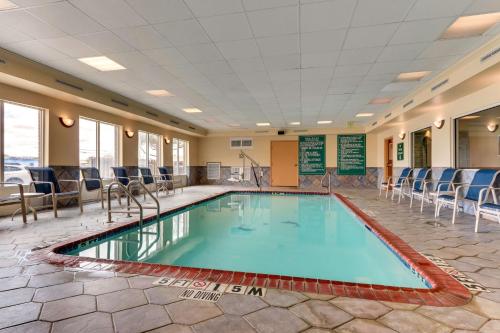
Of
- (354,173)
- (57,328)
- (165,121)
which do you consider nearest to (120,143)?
(165,121)

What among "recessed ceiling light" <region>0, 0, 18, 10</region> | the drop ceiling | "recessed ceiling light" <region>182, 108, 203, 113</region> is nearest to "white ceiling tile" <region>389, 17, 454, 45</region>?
the drop ceiling

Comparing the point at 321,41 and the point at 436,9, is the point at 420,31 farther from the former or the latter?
the point at 321,41

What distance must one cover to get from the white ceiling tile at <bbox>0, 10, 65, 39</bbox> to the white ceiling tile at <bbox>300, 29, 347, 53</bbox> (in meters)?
3.11

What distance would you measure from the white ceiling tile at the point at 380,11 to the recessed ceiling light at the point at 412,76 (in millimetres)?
2057

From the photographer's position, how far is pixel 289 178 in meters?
11.4

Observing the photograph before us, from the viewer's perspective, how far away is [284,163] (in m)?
11.4

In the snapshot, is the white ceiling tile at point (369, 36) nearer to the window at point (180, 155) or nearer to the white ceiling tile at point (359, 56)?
the white ceiling tile at point (359, 56)

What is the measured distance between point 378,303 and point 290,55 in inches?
134

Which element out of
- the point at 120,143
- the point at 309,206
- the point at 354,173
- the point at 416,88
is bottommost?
the point at 309,206

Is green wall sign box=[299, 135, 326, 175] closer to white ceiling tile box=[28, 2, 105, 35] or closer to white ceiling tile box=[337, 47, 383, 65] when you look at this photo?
white ceiling tile box=[337, 47, 383, 65]

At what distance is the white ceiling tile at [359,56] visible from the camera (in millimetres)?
3670

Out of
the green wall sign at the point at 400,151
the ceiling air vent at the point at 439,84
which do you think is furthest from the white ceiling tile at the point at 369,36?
the green wall sign at the point at 400,151

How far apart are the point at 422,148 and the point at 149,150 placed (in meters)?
8.23

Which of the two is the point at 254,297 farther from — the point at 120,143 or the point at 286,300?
the point at 120,143
